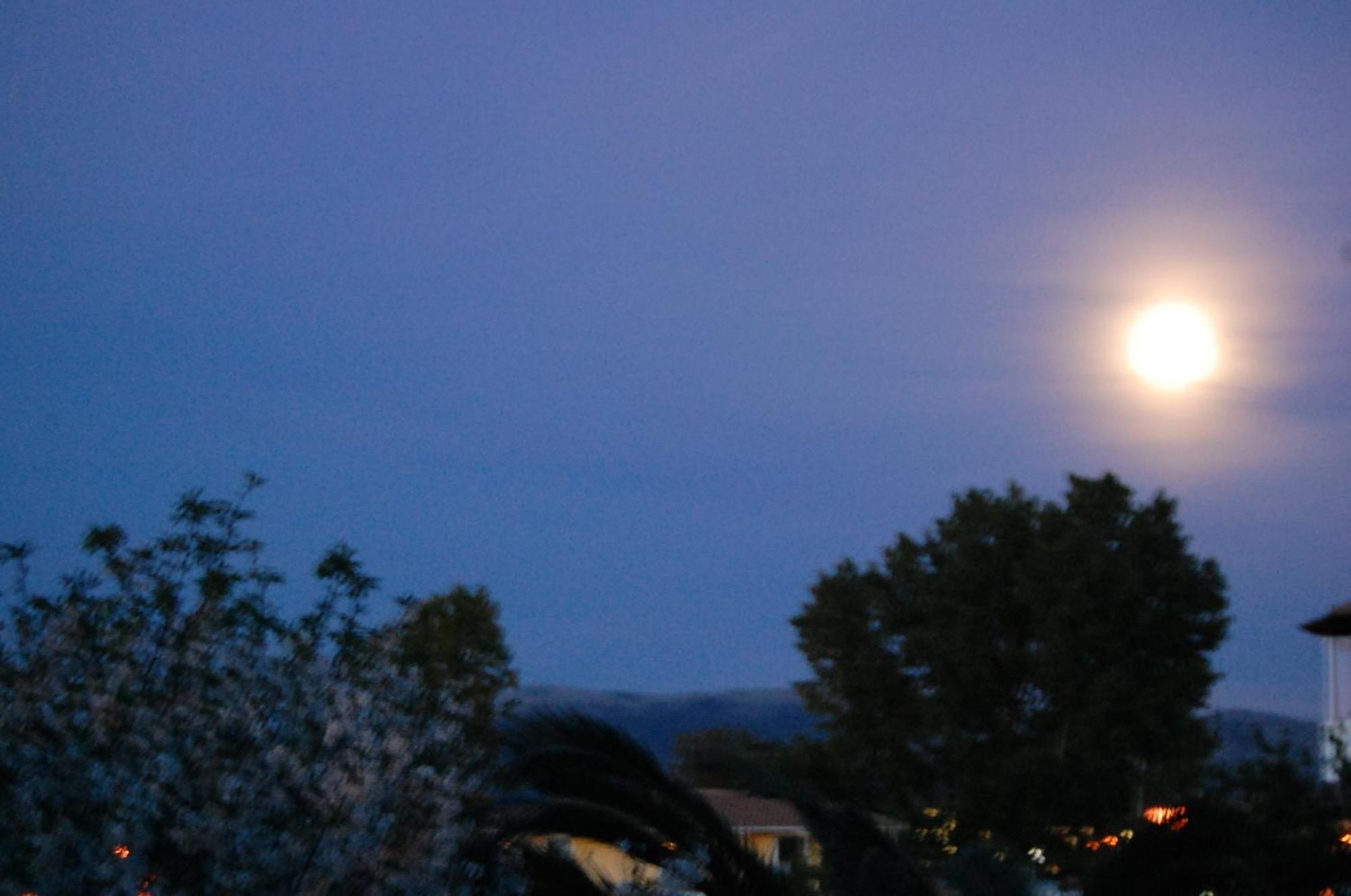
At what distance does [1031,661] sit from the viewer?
104 feet

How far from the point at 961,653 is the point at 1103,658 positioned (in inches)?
113

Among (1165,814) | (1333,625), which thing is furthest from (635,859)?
(1333,625)

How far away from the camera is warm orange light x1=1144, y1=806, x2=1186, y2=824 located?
10086mm

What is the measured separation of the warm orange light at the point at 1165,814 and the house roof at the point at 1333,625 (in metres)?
17.4

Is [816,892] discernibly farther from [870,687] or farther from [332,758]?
[870,687]

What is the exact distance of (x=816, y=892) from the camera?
35.0 feet

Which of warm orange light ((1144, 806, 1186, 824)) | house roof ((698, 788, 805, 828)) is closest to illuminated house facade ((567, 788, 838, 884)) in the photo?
warm orange light ((1144, 806, 1186, 824))

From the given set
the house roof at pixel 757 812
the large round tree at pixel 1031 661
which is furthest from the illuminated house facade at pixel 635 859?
the large round tree at pixel 1031 661

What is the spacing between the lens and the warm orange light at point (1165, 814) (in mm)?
10086

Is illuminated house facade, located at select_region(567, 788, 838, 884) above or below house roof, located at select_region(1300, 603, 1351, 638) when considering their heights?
below

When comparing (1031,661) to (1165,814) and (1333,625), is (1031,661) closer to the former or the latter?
(1333,625)

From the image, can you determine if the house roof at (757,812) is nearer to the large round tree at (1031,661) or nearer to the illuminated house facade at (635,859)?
the large round tree at (1031,661)

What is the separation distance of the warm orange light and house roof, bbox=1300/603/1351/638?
57.0 feet

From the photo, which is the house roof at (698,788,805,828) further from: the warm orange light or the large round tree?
the warm orange light
